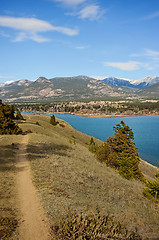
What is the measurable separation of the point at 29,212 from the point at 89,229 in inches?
148

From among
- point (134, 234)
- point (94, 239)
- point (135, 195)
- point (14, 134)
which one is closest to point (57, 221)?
point (94, 239)

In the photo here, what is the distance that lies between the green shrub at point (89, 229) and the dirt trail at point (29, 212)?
0.73 m

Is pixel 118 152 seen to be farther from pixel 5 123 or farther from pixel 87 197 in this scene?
pixel 5 123

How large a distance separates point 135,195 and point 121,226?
794 centimetres

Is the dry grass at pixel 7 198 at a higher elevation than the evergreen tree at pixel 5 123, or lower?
lower

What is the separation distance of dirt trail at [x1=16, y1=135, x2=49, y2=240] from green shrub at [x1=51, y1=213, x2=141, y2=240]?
0.73 m

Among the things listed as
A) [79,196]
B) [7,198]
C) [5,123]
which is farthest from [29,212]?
[5,123]

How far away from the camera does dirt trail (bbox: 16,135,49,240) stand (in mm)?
8320

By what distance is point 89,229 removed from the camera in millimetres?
8727

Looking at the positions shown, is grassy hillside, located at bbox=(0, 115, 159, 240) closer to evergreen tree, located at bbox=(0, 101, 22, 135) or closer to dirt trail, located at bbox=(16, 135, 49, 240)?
dirt trail, located at bbox=(16, 135, 49, 240)

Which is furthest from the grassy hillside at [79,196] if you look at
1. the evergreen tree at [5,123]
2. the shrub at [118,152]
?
the evergreen tree at [5,123]

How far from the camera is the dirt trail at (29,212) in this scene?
8.32 meters

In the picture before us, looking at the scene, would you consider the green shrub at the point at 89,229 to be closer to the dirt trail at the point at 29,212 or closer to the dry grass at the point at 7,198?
the dirt trail at the point at 29,212

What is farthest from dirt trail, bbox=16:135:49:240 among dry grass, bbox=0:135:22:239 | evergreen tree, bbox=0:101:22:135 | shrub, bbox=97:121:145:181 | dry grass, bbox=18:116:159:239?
evergreen tree, bbox=0:101:22:135
